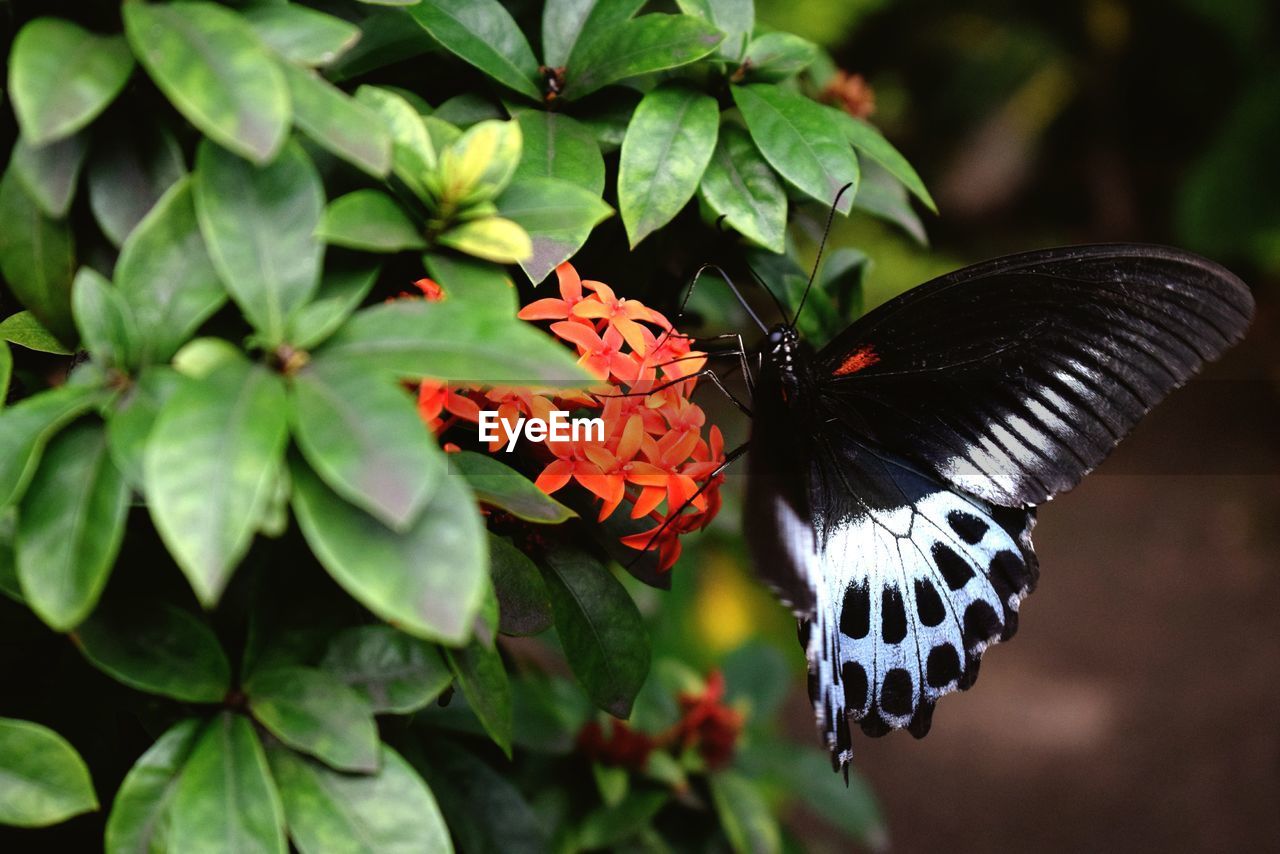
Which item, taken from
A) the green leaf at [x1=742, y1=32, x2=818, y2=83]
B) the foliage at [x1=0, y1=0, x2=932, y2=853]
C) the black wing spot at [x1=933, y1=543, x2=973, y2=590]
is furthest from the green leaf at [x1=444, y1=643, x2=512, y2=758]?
the black wing spot at [x1=933, y1=543, x2=973, y2=590]

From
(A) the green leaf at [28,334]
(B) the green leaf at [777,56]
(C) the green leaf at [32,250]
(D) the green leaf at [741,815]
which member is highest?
(B) the green leaf at [777,56]

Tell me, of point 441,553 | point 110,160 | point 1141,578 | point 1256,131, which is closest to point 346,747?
point 441,553

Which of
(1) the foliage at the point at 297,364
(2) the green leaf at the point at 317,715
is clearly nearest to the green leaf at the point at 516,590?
(1) the foliage at the point at 297,364

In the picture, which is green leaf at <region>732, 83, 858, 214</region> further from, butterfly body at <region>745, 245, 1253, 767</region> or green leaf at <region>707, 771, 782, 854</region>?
green leaf at <region>707, 771, 782, 854</region>

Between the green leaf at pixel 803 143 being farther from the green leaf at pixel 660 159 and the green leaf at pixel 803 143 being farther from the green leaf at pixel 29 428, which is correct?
the green leaf at pixel 29 428

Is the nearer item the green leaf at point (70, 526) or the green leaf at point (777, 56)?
the green leaf at point (70, 526)

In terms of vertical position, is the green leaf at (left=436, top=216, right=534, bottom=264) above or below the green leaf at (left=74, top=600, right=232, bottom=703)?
above
